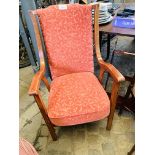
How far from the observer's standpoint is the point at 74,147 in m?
1.51

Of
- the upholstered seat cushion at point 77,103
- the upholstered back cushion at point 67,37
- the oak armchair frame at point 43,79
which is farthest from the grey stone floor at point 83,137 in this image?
the upholstered back cushion at point 67,37

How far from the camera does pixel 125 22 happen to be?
1775 mm

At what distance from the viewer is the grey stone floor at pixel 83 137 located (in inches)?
58.2

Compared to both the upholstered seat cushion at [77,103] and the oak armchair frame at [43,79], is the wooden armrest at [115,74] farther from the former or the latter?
A: the upholstered seat cushion at [77,103]

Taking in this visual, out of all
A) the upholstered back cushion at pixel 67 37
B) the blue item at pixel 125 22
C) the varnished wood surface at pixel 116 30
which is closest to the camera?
the upholstered back cushion at pixel 67 37

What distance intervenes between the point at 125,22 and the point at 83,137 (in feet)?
3.56

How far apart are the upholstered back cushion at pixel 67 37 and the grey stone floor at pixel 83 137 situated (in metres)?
0.49

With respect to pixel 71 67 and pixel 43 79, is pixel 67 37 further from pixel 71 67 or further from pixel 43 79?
pixel 43 79
